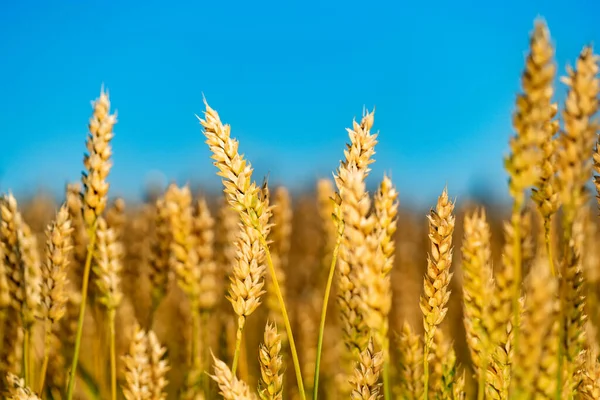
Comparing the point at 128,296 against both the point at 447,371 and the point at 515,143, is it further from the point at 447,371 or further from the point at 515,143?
the point at 515,143

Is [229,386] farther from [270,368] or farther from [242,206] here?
[242,206]

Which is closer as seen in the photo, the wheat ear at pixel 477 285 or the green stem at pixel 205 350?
the wheat ear at pixel 477 285

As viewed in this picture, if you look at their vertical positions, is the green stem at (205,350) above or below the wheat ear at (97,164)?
below

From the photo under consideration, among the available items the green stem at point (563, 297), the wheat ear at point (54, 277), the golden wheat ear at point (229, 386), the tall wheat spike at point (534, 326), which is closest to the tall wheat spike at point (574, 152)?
the green stem at point (563, 297)

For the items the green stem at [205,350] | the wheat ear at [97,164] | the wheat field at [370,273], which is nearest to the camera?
the wheat field at [370,273]

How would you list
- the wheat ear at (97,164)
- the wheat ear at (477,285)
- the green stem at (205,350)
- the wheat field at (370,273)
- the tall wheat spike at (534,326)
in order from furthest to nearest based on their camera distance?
the green stem at (205,350) < the wheat ear at (97,164) < the wheat ear at (477,285) < the wheat field at (370,273) < the tall wheat spike at (534,326)

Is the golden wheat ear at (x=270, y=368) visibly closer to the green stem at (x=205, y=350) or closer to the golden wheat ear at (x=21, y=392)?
the golden wheat ear at (x=21, y=392)

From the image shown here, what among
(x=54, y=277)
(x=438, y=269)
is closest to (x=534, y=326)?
(x=438, y=269)

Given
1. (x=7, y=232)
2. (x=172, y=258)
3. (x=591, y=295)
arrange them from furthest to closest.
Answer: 1. (x=591, y=295)
2. (x=172, y=258)
3. (x=7, y=232)

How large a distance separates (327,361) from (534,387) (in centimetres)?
245

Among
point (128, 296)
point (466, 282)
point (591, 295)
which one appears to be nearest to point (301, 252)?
point (128, 296)

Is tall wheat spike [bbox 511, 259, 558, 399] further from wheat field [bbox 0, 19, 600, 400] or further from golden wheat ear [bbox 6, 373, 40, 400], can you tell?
golden wheat ear [bbox 6, 373, 40, 400]

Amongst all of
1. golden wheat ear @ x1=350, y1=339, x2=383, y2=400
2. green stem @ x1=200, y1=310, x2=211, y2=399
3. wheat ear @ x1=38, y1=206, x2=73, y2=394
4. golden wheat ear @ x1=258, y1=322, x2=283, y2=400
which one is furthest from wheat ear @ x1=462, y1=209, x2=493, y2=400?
green stem @ x1=200, y1=310, x2=211, y2=399

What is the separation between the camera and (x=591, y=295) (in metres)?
2.96
